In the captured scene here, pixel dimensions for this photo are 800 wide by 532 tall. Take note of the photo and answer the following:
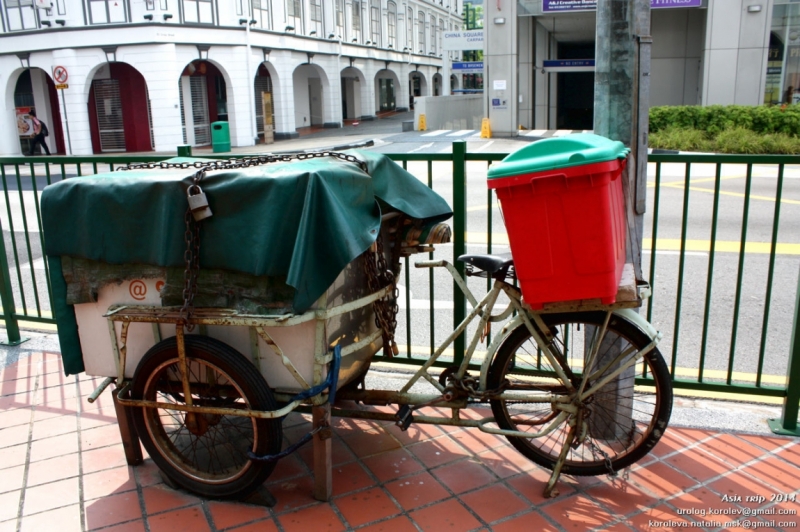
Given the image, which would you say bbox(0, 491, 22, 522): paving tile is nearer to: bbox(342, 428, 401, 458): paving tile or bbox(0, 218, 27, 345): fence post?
bbox(342, 428, 401, 458): paving tile

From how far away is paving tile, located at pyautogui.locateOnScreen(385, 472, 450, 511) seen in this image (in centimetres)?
328

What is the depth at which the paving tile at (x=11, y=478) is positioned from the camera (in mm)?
3516

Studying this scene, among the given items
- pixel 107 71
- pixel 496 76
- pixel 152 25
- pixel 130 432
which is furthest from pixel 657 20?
pixel 130 432

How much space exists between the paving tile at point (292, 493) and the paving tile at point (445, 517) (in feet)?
1.73

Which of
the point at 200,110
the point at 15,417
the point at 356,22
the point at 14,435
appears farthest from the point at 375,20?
the point at 14,435

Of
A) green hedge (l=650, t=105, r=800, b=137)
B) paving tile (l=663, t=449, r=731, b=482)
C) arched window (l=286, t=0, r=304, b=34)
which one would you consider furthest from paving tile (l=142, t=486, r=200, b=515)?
arched window (l=286, t=0, r=304, b=34)

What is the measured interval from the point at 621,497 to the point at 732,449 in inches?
31.6

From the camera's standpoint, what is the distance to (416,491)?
11.0 feet

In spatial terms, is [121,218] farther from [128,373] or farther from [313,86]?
[313,86]

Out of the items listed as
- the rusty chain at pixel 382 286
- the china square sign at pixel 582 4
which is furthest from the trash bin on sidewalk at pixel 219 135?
the rusty chain at pixel 382 286

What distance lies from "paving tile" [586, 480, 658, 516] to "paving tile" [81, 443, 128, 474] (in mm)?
2429

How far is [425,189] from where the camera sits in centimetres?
377

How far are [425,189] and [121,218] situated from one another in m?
1.53

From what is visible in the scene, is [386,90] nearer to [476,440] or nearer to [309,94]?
[309,94]
